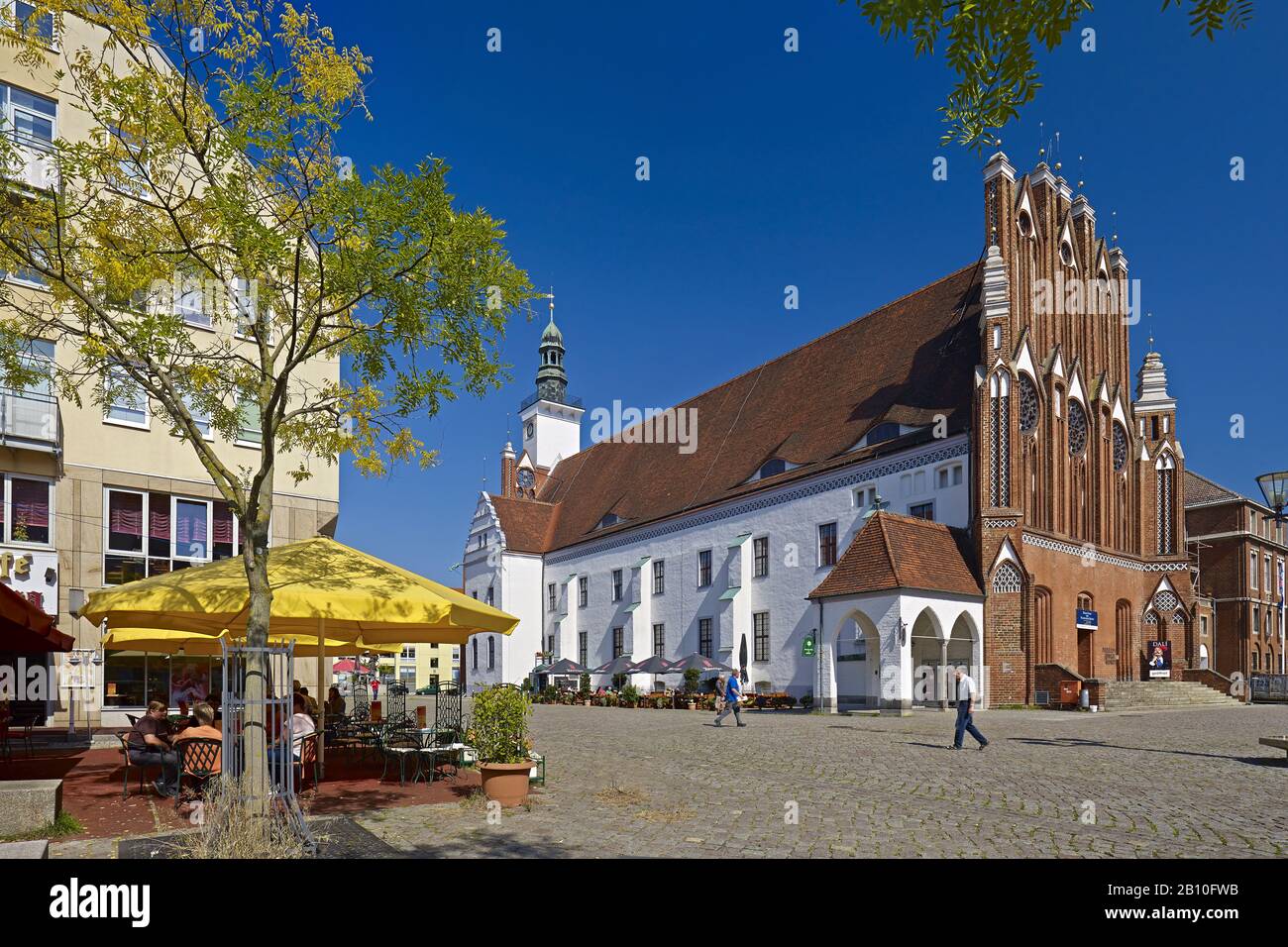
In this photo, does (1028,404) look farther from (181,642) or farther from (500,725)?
(181,642)

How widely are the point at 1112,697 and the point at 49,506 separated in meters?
33.1

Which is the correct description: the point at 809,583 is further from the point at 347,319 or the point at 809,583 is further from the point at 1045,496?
the point at 347,319

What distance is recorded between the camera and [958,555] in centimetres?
3167

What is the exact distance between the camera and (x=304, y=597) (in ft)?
33.8

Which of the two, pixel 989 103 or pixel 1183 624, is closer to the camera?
pixel 989 103

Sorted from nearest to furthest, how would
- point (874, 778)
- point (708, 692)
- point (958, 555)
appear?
point (874, 778) → point (958, 555) → point (708, 692)

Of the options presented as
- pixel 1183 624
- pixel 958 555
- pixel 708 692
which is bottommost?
pixel 708 692

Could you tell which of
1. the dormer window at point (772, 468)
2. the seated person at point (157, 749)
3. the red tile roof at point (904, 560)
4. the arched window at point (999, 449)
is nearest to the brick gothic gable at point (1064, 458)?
the arched window at point (999, 449)

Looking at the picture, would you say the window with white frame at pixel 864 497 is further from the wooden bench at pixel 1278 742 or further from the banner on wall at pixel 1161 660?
the wooden bench at pixel 1278 742

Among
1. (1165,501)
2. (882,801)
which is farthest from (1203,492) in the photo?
(882,801)

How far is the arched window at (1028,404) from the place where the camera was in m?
33.2

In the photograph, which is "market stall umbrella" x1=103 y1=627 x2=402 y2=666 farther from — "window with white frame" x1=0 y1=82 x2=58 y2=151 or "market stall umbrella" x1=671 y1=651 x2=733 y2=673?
"market stall umbrella" x1=671 y1=651 x2=733 y2=673

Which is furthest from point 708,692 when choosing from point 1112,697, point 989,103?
point 989,103

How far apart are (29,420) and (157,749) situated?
11647mm
